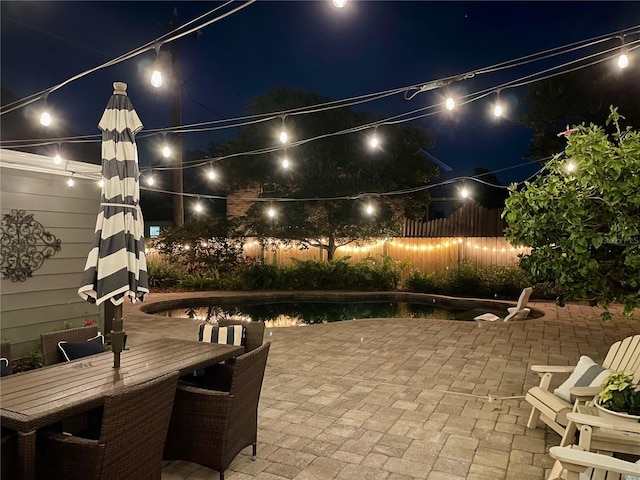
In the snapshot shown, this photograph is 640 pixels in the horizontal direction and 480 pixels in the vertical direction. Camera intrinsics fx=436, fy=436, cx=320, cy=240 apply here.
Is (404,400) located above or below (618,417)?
below

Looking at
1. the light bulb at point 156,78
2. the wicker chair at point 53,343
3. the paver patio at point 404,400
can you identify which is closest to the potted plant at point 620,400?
the paver patio at point 404,400

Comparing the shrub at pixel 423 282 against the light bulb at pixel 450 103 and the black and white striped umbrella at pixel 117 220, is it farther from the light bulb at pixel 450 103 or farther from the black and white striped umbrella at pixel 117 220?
the black and white striped umbrella at pixel 117 220

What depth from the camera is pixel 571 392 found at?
3.26 metres

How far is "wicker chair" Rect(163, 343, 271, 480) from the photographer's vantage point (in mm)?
2742

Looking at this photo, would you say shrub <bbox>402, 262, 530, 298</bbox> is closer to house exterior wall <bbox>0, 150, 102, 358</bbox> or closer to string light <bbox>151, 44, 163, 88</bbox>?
house exterior wall <bbox>0, 150, 102, 358</bbox>

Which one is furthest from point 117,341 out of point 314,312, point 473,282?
point 473,282

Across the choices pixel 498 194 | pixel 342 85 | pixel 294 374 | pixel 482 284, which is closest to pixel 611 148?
pixel 294 374

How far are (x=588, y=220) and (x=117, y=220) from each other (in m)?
3.26

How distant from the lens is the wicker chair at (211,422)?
274cm

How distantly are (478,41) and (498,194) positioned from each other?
6.76 m

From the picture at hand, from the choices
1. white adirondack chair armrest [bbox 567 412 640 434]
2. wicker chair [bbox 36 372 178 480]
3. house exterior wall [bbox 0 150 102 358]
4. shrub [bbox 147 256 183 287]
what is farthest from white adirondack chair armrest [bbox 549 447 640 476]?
shrub [bbox 147 256 183 287]

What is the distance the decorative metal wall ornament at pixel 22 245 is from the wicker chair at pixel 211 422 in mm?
3734

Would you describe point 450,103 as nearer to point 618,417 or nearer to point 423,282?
point 618,417

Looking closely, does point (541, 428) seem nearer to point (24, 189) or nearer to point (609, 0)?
point (24, 189)
